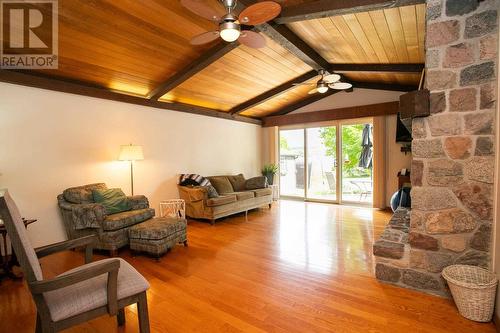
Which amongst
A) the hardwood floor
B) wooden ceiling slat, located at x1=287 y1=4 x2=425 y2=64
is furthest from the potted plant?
wooden ceiling slat, located at x1=287 y1=4 x2=425 y2=64

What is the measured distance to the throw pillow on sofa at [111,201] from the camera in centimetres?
342

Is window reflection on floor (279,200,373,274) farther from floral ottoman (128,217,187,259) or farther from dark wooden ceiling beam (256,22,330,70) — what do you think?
dark wooden ceiling beam (256,22,330,70)

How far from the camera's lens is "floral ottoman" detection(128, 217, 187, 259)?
9.84ft

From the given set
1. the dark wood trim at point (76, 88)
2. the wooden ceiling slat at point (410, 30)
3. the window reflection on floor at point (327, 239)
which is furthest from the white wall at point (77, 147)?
A: the wooden ceiling slat at point (410, 30)

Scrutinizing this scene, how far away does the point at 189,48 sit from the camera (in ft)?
11.7

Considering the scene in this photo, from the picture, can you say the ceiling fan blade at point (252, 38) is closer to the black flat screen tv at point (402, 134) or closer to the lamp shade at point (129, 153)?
the lamp shade at point (129, 153)

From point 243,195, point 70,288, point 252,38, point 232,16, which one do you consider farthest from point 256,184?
point 70,288

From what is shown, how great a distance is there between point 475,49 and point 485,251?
1.69 meters

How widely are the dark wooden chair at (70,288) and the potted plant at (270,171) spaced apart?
5.64 metres

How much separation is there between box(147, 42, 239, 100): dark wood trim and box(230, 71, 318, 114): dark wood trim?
199 cm

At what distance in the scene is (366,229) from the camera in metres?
4.14

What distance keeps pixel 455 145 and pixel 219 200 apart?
352cm

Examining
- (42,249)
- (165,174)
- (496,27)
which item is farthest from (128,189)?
(496,27)

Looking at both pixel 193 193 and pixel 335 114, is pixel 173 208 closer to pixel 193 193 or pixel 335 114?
pixel 193 193
